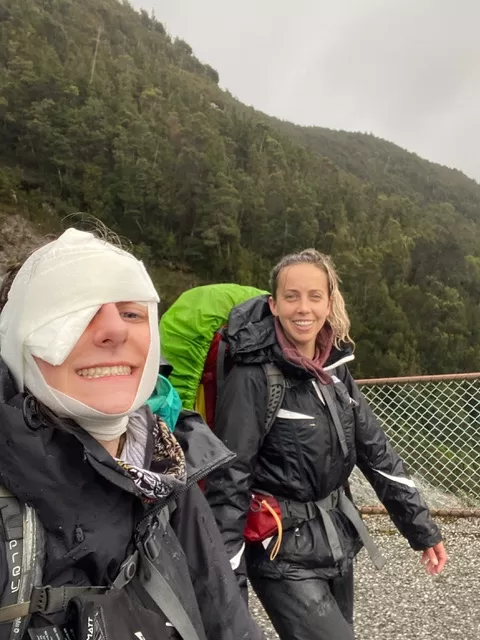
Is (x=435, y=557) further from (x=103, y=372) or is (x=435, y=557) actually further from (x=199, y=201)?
(x=199, y=201)

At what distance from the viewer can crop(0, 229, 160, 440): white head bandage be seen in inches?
39.7

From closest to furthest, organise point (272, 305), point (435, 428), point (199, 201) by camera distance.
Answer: point (272, 305) → point (435, 428) → point (199, 201)

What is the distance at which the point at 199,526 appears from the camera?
1.29 metres

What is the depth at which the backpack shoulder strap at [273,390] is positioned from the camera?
6.35 ft

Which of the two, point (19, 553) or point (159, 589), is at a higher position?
point (19, 553)

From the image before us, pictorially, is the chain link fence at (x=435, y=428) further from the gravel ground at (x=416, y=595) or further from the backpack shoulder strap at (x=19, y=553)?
the backpack shoulder strap at (x=19, y=553)

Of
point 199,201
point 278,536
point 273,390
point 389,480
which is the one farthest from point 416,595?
point 199,201

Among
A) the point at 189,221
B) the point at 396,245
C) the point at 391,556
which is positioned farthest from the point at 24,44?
the point at 391,556

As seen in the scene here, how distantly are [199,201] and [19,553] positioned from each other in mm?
41631

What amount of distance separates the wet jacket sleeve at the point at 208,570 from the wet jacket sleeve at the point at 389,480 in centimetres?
102

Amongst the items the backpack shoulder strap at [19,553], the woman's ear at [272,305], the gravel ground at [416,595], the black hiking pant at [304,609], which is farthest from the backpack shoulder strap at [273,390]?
the gravel ground at [416,595]

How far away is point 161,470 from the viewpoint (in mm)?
1207

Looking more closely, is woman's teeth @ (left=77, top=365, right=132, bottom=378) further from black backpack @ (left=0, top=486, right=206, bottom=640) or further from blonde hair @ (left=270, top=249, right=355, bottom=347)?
blonde hair @ (left=270, top=249, right=355, bottom=347)

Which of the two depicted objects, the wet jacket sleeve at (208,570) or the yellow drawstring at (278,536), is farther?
the yellow drawstring at (278,536)
